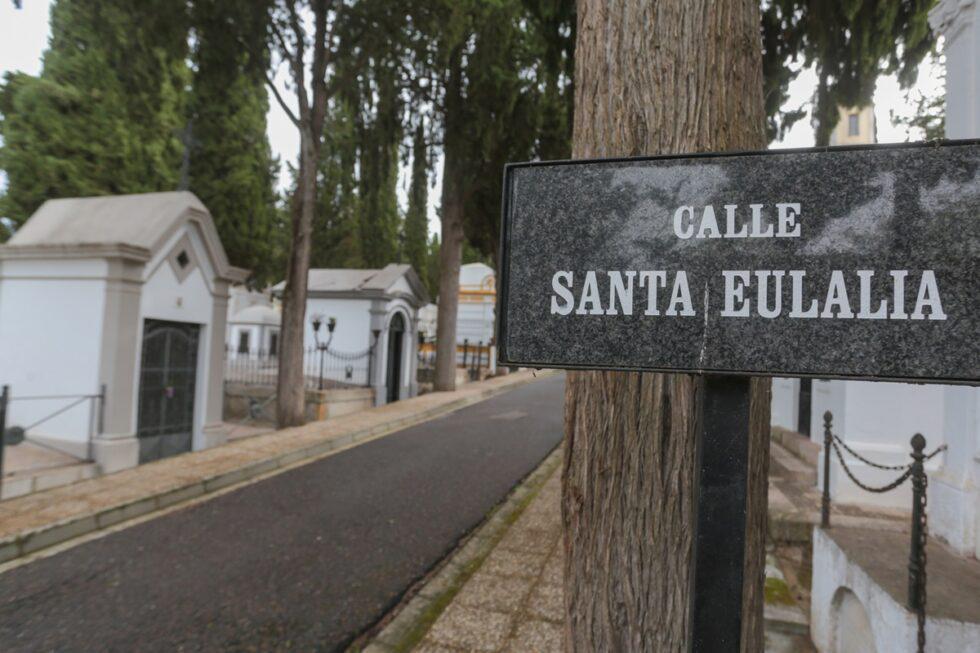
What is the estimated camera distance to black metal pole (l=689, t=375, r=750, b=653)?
1239 millimetres

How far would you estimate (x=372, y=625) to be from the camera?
382 cm

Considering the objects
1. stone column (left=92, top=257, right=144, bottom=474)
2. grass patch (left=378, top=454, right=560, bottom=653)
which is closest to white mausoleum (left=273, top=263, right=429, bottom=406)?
stone column (left=92, top=257, right=144, bottom=474)

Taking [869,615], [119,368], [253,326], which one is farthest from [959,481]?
[253,326]

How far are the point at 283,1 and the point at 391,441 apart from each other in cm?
923

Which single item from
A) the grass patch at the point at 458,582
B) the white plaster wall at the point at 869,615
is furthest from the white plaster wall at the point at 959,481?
the grass patch at the point at 458,582

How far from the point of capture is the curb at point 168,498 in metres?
5.18

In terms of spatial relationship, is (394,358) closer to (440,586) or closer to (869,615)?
(440,586)

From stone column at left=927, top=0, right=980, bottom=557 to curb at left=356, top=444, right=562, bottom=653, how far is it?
3.42 meters

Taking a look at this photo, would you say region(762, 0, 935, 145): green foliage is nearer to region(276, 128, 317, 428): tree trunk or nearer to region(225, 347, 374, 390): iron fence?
region(276, 128, 317, 428): tree trunk

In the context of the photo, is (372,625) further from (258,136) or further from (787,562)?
(258,136)

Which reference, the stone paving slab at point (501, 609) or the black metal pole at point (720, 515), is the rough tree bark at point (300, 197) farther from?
the black metal pole at point (720, 515)

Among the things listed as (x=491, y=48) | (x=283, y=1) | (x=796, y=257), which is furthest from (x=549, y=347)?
(x=491, y=48)

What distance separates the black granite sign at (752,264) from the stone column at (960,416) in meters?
2.94

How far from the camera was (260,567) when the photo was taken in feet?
15.4
